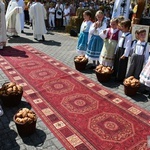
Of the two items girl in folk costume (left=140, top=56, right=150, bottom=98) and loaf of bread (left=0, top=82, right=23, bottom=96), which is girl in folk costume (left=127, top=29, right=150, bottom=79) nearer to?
girl in folk costume (left=140, top=56, right=150, bottom=98)

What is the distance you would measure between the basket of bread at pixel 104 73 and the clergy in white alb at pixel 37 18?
228 inches

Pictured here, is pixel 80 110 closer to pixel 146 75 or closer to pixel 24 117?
pixel 24 117

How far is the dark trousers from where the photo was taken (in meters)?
5.86

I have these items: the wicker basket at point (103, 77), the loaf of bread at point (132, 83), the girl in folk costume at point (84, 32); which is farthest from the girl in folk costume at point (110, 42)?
the loaf of bread at point (132, 83)

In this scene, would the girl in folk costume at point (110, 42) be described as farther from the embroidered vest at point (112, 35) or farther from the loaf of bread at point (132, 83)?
the loaf of bread at point (132, 83)

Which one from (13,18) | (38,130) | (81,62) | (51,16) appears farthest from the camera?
(51,16)

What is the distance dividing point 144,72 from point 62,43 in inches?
239

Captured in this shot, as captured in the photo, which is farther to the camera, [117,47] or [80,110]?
[117,47]

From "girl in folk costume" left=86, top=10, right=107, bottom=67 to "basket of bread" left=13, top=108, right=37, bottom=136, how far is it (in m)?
3.47

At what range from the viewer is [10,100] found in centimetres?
458

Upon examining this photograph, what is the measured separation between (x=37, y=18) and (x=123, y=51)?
6501 mm

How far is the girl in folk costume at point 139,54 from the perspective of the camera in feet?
17.4

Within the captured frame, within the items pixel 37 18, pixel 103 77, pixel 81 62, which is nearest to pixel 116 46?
pixel 103 77

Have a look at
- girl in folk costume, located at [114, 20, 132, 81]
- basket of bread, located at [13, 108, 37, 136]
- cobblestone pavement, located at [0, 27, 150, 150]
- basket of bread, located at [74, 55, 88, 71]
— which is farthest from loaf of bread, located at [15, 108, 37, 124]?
basket of bread, located at [74, 55, 88, 71]
